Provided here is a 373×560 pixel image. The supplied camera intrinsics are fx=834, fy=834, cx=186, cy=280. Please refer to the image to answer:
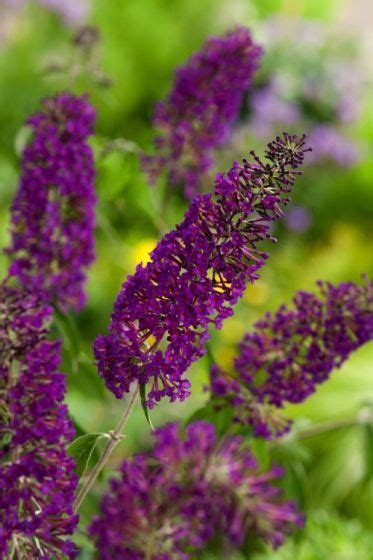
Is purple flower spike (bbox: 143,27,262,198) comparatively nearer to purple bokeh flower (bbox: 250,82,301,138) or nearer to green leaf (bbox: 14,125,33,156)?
green leaf (bbox: 14,125,33,156)

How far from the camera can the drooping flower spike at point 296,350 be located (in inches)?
45.8

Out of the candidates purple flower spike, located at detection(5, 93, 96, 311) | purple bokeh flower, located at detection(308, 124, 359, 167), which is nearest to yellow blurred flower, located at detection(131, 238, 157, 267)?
purple bokeh flower, located at detection(308, 124, 359, 167)

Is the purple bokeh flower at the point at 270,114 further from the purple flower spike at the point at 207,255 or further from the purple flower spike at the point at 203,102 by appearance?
the purple flower spike at the point at 207,255

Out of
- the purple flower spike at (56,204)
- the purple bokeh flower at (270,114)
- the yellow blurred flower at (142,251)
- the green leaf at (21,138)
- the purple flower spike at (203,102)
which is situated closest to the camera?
the purple flower spike at (56,204)

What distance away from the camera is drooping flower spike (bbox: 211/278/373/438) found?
1164 mm

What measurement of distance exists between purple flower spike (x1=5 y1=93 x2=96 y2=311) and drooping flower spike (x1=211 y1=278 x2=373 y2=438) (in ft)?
1.01

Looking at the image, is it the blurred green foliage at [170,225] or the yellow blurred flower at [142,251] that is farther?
the yellow blurred flower at [142,251]

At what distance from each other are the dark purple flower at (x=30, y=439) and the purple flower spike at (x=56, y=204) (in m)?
0.51

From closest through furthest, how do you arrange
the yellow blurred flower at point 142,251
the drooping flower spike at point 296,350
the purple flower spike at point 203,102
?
1. the drooping flower spike at point 296,350
2. the purple flower spike at point 203,102
3. the yellow blurred flower at point 142,251

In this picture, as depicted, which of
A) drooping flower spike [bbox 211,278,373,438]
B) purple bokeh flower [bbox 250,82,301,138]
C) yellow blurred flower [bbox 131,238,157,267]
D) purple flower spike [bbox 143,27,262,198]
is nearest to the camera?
drooping flower spike [bbox 211,278,373,438]

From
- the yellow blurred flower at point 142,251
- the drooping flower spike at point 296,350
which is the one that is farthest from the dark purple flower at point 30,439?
the yellow blurred flower at point 142,251

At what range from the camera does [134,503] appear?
0.77 m

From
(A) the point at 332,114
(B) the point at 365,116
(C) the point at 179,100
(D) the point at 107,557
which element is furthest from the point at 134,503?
(B) the point at 365,116

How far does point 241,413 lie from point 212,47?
693 mm
